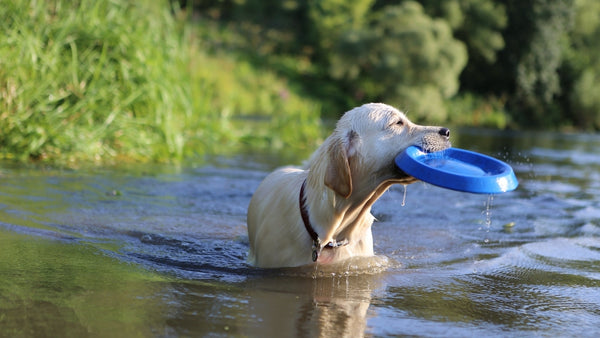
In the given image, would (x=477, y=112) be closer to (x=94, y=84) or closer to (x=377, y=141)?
(x=94, y=84)

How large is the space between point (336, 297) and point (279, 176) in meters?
A: 1.68

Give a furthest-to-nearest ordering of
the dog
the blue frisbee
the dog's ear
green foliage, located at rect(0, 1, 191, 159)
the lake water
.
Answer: green foliage, located at rect(0, 1, 191, 159) < the dog < the dog's ear < the blue frisbee < the lake water

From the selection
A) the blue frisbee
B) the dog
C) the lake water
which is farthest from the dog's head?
the lake water

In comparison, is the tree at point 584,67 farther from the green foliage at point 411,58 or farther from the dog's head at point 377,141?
the dog's head at point 377,141

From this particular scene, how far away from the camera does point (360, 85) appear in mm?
36219

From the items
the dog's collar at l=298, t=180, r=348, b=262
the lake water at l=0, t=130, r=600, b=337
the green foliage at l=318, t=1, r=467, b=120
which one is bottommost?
the lake water at l=0, t=130, r=600, b=337

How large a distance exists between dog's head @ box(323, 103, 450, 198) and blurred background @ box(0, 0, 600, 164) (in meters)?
5.92

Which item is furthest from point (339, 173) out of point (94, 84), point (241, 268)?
point (94, 84)

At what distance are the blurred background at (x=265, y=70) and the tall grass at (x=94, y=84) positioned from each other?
24mm

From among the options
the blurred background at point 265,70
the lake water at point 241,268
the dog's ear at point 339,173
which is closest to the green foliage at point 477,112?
the blurred background at point 265,70

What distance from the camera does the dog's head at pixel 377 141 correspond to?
4.78 m

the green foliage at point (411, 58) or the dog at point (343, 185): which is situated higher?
the green foliage at point (411, 58)

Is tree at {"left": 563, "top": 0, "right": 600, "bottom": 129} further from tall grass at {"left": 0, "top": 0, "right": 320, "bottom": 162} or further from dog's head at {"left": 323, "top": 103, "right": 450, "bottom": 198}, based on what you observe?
dog's head at {"left": 323, "top": 103, "right": 450, "bottom": 198}

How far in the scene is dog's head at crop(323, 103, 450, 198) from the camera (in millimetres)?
4777
